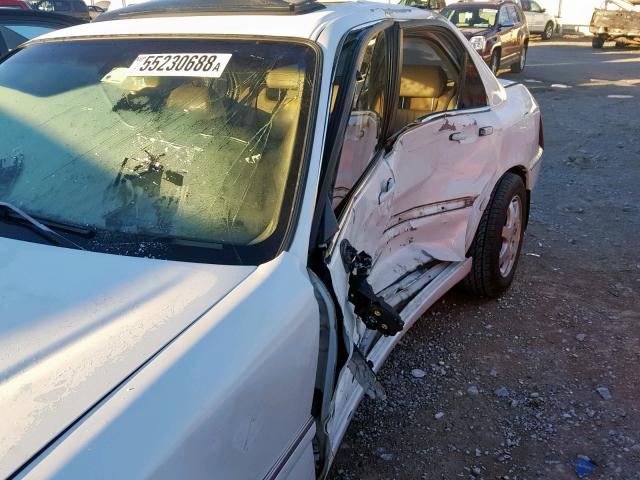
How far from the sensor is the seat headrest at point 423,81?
342cm

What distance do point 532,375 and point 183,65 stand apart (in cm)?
220

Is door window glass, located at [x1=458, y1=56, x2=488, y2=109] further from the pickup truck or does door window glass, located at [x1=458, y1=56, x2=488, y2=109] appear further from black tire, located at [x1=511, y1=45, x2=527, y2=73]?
the pickup truck

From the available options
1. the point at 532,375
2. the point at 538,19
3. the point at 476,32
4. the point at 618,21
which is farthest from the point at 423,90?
the point at 538,19

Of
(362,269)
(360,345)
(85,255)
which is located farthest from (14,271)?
(360,345)

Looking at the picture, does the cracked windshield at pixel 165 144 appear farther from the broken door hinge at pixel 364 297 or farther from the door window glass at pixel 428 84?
the door window glass at pixel 428 84

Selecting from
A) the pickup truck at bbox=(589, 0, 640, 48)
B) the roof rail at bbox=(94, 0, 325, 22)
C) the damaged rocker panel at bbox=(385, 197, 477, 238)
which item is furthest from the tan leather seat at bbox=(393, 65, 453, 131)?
the pickup truck at bbox=(589, 0, 640, 48)

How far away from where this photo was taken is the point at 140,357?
1359 mm

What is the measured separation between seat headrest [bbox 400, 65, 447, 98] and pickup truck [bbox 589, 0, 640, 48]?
1812 cm

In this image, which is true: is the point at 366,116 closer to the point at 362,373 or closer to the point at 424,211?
the point at 424,211

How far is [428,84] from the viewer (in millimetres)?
3447

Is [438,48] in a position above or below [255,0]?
below

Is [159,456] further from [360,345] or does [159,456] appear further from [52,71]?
[52,71]

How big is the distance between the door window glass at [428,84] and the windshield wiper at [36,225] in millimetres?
2053

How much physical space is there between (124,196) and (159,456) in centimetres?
101
